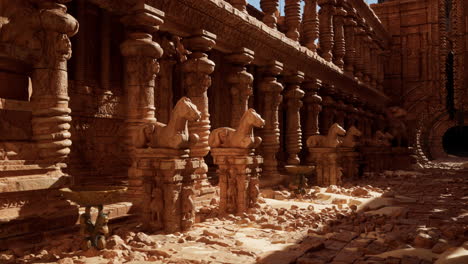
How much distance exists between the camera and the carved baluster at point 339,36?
18.2 metres

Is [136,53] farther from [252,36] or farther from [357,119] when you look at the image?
[357,119]

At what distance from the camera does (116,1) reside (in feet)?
24.0

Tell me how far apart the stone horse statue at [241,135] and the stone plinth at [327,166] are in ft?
15.2

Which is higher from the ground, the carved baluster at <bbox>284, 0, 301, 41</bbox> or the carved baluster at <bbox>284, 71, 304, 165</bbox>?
the carved baluster at <bbox>284, 0, 301, 41</bbox>

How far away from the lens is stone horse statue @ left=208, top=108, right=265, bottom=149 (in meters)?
7.88

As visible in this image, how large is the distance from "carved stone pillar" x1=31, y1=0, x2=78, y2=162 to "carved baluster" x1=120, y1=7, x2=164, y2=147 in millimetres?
1669

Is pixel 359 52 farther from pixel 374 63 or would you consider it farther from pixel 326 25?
pixel 326 25

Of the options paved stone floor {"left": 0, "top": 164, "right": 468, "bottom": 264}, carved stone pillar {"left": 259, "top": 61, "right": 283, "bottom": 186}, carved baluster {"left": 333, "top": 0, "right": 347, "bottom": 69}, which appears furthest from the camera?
carved baluster {"left": 333, "top": 0, "right": 347, "bottom": 69}

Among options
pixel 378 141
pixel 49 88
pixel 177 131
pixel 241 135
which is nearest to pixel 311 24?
pixel 378 141

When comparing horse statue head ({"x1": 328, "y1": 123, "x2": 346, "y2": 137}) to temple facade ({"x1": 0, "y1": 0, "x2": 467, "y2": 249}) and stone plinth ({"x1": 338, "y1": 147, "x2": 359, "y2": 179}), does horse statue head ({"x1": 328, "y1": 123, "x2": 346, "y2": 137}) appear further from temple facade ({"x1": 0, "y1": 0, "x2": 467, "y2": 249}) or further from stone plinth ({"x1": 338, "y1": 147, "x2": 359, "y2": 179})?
stone plinth ({"x1": 338, "y1": 147, "x2": 359, "y2": 179})

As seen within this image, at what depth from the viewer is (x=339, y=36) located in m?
18.4

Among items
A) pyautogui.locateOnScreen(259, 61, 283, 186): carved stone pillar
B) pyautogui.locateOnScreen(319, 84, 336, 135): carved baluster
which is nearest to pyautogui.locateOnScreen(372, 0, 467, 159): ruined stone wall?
pyautogui.locateOnScreen(319, 84, 336, 135): carved baluster

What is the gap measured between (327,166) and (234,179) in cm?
500

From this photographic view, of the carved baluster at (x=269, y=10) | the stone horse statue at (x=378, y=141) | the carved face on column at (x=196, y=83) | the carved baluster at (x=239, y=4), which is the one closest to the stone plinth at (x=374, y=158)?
the stone horse statue at (x=378, y=141)
